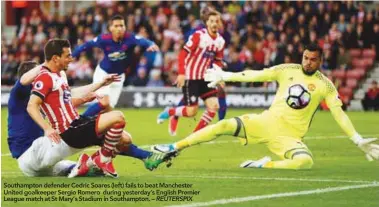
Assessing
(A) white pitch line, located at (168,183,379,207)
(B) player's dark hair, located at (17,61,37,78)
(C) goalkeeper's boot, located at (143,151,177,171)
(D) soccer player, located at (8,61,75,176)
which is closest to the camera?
(A) white pitch line, located at (168,183,379,207)

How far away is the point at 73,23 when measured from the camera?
32.0m

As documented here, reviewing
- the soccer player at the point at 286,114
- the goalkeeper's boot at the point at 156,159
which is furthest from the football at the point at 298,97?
the goalkeeper's boot at the point at 156,159

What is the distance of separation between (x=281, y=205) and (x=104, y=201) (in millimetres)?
1593

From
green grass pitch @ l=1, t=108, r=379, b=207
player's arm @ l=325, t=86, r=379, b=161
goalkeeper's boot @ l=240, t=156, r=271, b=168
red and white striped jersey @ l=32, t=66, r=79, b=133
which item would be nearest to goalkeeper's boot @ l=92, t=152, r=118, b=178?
green grass pitch @ l=1, t=108, r=379, b=207

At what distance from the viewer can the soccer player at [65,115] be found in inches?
428

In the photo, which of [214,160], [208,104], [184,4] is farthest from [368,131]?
[184,4]

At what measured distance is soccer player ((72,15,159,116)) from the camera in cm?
1708

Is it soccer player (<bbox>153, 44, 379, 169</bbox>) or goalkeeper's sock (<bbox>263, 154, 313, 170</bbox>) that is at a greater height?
soccer player (<bbox>153, 44, 379, 169</bbox>)

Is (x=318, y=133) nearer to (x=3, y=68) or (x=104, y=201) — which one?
(x=104, y=201)

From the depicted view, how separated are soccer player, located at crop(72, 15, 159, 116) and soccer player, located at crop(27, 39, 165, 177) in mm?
5752

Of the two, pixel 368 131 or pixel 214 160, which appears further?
pixel 368 131


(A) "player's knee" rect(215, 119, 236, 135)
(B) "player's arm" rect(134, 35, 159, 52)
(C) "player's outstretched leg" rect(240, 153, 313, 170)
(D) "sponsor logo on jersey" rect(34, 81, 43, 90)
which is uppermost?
(D) "sponsor logo on jersey" rect(34, 81, 43, 90)

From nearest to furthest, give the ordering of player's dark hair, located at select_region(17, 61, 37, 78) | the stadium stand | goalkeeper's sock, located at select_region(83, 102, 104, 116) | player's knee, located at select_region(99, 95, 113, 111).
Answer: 1. player's dark hair, located at select_region(17, 61, 37, 78)
2. player's knee, located at select_region(99, 95, 113, 111)
3. goalkeeper's sock, located at select_region(83, 102, 104, 116)
4. the stadium stand

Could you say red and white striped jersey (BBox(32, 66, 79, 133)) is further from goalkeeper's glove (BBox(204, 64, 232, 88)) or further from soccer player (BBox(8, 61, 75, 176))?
goalkeeper's glove (BBox(204, 64, 232, 88))
